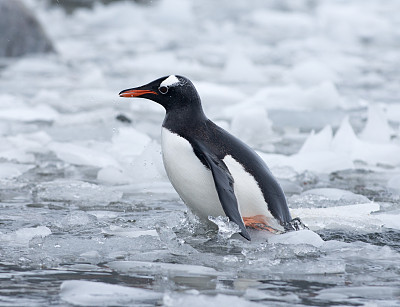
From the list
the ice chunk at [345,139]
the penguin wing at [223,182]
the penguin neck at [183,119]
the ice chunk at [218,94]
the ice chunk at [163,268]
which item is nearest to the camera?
the ice chunk at [163,268]

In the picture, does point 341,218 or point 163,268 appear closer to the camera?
point 163,268

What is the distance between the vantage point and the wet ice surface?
270cm

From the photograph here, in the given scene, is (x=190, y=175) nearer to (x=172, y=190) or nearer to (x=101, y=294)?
(x=101, y=294)

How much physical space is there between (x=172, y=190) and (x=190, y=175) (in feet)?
3.76

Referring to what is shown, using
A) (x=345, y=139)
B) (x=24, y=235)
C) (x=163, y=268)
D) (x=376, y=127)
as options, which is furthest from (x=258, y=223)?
(x=376, y=127)

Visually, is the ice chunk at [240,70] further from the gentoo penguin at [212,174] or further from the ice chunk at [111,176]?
the gentoo penguin at [212,174]

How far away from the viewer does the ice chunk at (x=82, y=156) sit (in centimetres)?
530

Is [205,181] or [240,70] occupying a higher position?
[240,70]

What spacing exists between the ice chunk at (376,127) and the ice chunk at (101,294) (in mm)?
3900

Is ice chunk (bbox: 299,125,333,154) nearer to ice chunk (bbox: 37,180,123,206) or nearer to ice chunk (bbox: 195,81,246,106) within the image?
ice chunk (bbox: 37,180,123,206)

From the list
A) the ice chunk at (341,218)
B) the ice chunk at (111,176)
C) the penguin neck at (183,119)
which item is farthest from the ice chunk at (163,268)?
the ice chunk at (111,176)

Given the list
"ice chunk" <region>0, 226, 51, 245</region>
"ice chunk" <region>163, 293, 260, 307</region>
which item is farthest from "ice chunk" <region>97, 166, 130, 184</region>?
"ice chunk" <region>163, 293, 260, 307</region>

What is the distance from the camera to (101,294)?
251cm

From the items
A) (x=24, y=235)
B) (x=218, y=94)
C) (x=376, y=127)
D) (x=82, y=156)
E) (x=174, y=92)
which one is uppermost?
(x=218, y=94)
